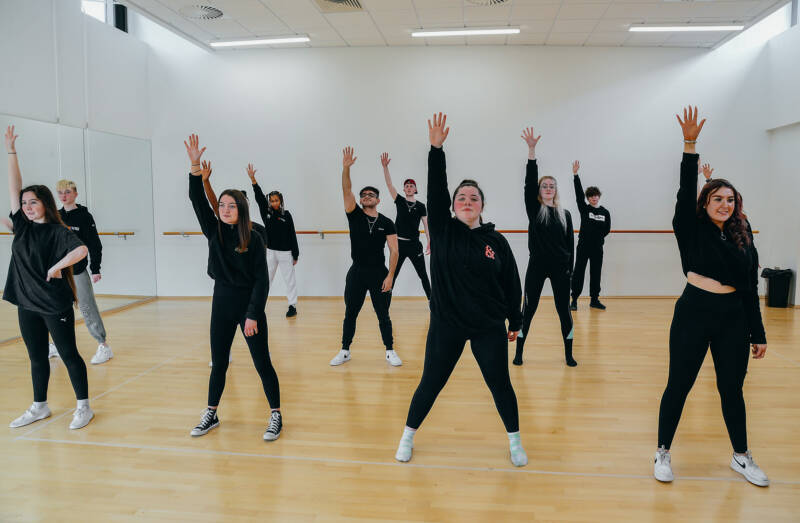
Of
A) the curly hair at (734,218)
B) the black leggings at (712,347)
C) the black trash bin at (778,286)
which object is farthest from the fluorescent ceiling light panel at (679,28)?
the black leggings at (712,347)

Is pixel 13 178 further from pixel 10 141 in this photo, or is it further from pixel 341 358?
pixel 341 358

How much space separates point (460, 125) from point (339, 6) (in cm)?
243

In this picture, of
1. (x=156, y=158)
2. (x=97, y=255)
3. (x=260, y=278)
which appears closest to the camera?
(x=260, y=278)

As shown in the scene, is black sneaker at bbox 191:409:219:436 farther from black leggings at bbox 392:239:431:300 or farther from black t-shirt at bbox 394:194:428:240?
black t-shirt at bbox 394:194:428:240

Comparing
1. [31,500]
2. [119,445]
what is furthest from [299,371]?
[31,500]

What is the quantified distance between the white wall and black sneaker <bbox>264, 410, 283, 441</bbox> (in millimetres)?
4612

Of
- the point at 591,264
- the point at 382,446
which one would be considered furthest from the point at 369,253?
the point at 591,264

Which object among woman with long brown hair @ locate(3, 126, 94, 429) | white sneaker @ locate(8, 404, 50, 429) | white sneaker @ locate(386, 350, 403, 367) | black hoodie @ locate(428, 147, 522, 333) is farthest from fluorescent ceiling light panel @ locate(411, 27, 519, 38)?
white sneaker @ locate(8, 404, 50, 429)

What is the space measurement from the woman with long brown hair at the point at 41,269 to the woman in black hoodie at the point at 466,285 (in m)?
2.14

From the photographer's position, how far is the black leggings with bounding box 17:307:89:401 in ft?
10.00

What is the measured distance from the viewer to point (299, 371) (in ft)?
13.8

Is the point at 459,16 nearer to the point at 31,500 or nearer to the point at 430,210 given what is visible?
the point at 430,210

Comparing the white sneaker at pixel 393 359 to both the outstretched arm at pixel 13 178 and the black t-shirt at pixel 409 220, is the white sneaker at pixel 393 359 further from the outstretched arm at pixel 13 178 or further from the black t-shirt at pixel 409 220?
the outstretched arm at pixel 13 178

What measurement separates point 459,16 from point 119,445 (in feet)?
18.6
